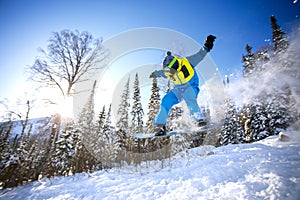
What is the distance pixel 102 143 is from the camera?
17656 millimetres

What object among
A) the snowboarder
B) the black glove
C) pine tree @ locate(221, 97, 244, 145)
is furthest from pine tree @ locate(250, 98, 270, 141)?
the black glove

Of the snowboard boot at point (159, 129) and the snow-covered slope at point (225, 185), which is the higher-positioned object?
the snowboard boot at point (159, 129)

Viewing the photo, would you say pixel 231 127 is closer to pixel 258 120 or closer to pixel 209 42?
pixel 258 120

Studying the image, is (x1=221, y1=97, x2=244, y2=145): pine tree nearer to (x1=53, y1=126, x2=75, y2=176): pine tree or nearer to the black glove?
the black glove

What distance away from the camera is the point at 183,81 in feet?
14.6

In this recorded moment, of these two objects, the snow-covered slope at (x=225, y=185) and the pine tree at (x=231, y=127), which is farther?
the pine tree at (x=231, y=127)

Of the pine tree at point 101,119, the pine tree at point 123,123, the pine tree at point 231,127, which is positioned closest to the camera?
the pine tree at point 123,123

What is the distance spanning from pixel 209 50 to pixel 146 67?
6282 mm

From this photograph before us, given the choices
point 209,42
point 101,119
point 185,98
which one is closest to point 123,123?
point 101,119

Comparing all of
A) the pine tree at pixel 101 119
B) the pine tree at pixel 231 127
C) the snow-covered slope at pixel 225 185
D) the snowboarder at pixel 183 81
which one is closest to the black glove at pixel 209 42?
the snowboarder at pixel 183 81

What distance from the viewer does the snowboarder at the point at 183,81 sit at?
4.32 metres

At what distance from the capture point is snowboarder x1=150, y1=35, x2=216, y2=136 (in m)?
4.32

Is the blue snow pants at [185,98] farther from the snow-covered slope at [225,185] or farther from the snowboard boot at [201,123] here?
the snow-covered slope at [225,185]

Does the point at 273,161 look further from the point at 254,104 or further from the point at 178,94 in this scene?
the point at 254,104
